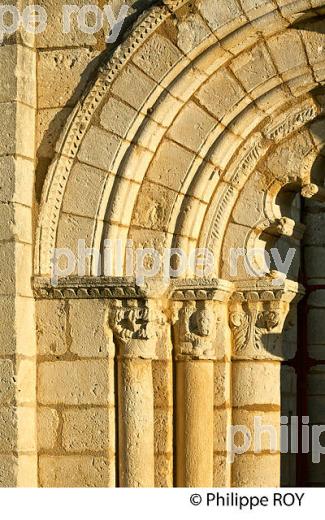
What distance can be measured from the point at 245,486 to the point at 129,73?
2615mm

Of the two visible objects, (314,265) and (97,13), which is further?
(314,265)

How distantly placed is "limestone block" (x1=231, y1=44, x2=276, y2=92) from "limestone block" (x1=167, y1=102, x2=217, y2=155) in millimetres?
312

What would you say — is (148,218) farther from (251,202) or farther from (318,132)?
(318,132)

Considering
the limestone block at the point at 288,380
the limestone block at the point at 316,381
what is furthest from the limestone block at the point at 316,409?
the limestone block at the point at 288,380

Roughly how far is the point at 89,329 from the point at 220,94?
1628mm

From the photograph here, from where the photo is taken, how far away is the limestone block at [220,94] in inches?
364

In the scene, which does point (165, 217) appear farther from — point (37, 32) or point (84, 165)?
point (37, 32)

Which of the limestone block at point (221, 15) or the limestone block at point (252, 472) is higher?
the limestone block at point (221, 15)

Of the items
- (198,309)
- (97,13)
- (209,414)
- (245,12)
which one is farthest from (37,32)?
(209,414)

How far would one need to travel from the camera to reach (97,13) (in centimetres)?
937

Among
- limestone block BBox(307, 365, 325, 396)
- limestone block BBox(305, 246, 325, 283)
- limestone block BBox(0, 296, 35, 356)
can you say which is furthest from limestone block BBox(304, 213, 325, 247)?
limestone block BBox(0, 296, 35, 356)

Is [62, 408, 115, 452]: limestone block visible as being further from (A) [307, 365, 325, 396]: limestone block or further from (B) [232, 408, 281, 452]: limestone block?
(A) [307, 365, 325, 396]: limestone block

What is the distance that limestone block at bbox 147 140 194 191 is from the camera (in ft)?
30.6

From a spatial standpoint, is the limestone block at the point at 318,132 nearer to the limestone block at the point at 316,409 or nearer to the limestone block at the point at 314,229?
the limestone block at the point at 314,229
